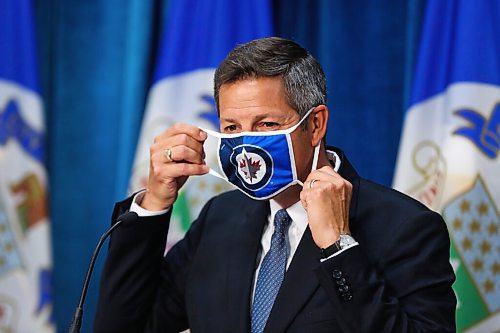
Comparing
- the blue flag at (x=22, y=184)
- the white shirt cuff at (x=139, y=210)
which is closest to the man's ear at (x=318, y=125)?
the white shirt cuff at (x=139, y=210)

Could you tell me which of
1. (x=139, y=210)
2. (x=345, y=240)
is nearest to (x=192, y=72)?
(x=139, y=210)

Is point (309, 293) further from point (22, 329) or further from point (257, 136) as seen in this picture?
point (22, 329)

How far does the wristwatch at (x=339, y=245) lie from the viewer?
1807 mm

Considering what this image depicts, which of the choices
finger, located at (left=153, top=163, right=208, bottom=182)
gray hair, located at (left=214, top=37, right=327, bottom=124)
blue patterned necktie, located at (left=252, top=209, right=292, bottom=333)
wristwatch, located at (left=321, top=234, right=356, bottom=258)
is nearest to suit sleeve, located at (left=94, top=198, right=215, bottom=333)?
finger, located at (left=153, top=163, right=208, bottom=182)

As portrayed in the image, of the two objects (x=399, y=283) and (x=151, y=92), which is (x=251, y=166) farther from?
(x=151, y=92)

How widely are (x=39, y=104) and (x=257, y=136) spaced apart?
6.51 ft

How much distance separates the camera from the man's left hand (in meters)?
1.82

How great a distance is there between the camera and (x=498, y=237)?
298 cm

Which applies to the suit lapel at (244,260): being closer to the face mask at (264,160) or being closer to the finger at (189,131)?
the face mask at (264,160)

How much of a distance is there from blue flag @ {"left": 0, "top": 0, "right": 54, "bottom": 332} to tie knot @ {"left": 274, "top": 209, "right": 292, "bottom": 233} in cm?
185

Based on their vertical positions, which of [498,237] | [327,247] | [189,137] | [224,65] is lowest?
[498,237]

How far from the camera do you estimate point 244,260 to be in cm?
212

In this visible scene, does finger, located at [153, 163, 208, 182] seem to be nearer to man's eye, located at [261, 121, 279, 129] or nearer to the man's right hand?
the man's right hand

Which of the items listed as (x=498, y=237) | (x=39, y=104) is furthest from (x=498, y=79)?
(x=39, y=104)
